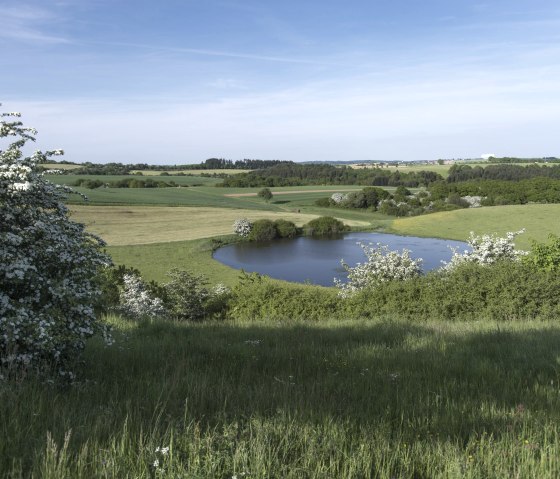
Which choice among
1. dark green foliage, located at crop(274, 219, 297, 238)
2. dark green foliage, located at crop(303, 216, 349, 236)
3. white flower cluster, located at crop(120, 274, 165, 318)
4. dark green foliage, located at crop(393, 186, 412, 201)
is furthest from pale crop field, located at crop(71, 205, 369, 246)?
white flower cluster, located at crop(120, 274, 165, 318)

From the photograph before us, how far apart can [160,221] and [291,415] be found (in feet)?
271

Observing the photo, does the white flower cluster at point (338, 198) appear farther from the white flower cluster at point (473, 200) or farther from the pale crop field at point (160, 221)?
the white flower cluster at point (473, 200)

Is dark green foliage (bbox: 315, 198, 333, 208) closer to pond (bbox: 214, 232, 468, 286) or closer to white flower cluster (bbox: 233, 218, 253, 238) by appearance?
pond (bbox: 214, 232, 468, 286)

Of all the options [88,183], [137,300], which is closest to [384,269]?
[137,300]

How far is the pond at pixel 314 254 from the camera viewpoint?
177 feet

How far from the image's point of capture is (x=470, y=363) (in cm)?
605

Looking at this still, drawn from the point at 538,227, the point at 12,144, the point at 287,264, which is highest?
the point at 12,144

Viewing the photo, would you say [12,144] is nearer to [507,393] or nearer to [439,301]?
[507,393]

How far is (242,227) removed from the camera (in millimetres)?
79875

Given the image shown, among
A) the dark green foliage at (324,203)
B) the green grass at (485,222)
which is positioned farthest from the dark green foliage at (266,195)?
the green grass at (485,222)

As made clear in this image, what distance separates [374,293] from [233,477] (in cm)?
1438

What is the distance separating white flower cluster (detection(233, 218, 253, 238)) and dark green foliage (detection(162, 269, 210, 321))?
57393mm

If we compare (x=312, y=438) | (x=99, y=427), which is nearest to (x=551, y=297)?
(x=312, y=438)

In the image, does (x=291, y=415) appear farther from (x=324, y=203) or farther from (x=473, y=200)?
(x=473, y=200)
